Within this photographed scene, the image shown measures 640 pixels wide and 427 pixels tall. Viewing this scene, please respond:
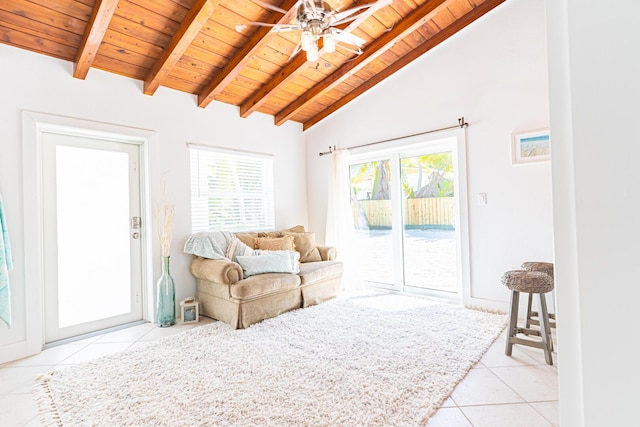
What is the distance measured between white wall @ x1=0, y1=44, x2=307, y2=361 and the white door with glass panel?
0.24 m

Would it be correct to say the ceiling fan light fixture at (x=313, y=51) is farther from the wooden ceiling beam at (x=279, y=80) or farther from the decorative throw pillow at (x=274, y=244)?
the decorative throw pillow at (x=274, y=244)

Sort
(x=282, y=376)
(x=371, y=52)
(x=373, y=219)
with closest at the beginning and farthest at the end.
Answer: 1. (x=282, y=376)
2. (x=371, y=52)
3. (x=373, y=219)

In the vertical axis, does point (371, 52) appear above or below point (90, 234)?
above

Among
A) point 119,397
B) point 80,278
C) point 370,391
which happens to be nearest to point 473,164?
point 370,391

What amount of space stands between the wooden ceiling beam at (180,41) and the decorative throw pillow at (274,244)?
6.79 feet

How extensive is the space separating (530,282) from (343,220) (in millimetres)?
2622

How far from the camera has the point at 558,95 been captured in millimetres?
423

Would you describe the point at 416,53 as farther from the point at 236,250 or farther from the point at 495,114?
the point at 236,250

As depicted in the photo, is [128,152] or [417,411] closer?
[417,411]

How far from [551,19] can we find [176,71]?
3696 millimetres

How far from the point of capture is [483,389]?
1.96 metres

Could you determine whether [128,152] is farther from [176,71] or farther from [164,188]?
[176,71]

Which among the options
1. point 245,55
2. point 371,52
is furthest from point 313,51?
point 371,52

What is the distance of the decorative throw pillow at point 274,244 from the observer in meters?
3.94
